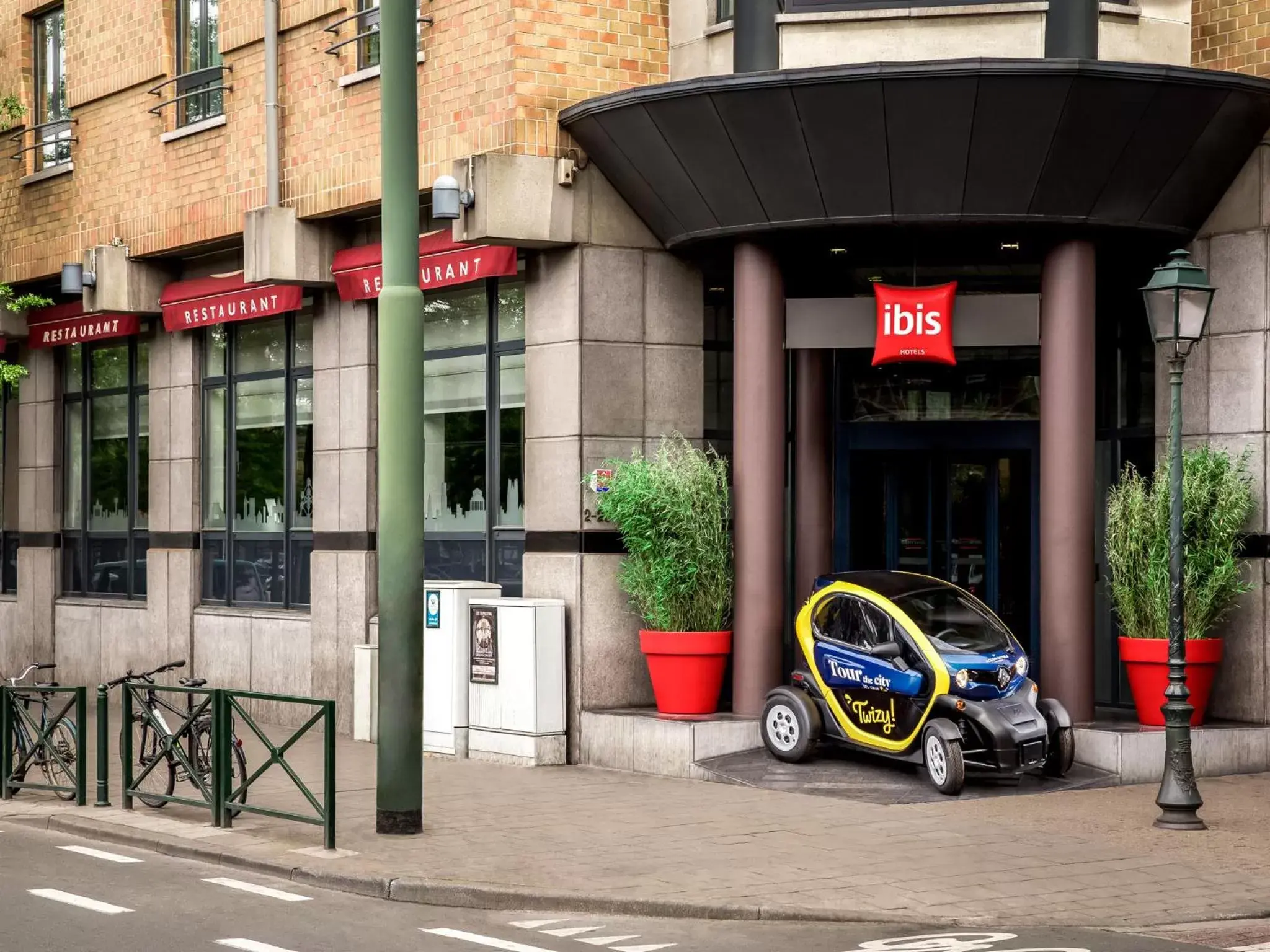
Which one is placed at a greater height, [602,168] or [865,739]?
[602,168]

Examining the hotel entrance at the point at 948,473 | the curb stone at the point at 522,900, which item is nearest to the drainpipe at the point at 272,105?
the hotel entrance at the point at 948,473

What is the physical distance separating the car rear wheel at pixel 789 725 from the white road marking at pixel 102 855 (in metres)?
5.14

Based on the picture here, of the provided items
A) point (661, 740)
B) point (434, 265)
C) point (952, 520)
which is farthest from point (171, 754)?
point (952, 520)

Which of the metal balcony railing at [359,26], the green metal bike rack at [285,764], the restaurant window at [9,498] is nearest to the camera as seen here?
the green metal bike rack at [285,764]

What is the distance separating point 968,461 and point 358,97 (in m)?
6.70

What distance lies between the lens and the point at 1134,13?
1488cm

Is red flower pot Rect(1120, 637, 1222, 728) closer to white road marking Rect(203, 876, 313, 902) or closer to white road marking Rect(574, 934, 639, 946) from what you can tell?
white road marking Rect(574, 934, 639, 946)

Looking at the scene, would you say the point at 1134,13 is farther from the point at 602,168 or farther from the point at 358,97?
the point at 358,97

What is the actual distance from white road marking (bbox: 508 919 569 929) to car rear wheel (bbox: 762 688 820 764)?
16.6 feet

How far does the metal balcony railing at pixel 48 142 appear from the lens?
22406mm

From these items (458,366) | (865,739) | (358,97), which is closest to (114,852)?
(865,739)

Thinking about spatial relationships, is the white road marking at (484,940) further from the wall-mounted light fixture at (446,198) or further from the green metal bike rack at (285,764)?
the wall-mounted light fixture at (446,198)

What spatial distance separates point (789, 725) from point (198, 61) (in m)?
10.5

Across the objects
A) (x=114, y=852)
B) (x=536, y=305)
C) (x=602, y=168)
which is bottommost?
(x=114, y=852)
